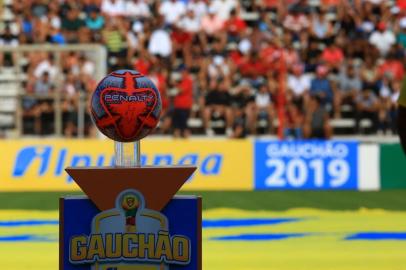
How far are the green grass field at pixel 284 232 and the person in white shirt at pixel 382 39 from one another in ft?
21.1

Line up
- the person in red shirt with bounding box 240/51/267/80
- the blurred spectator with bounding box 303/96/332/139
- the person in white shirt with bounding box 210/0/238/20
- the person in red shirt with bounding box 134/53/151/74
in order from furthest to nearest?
the person in white shirt with bounding box 210/0/238/20
the person in red shirt with bounding box 240/51/267/80
the person in red shirt with bounding box 134/53/151/74
the blurred spectator with bounding box 303/96/332/139

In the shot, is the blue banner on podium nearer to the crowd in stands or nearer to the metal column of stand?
the metal column of stand

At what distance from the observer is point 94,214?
23.1ft

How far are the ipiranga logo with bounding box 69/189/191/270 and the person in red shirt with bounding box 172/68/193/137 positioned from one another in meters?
15.9

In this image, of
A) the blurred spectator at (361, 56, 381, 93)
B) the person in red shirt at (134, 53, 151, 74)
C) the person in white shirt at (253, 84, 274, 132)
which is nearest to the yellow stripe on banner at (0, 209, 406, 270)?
the person in white shirt at (253, 84, 274, 132)

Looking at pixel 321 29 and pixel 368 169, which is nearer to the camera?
pixel 368 169

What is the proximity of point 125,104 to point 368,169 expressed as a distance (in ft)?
49.7

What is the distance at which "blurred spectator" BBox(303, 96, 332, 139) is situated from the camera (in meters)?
22.9

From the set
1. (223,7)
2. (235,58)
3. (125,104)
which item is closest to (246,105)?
(235,58)

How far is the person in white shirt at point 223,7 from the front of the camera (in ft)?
86.0

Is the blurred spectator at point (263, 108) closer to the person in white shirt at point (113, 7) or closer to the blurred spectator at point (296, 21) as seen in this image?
the blurred spectator at point (296, 21)

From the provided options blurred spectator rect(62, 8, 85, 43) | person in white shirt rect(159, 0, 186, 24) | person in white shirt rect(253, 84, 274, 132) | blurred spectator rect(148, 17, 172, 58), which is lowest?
person in white shirt rect(253, 84, 274, 132)

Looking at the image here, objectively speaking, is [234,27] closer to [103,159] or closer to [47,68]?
[47,68]

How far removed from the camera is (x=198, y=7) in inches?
1023
